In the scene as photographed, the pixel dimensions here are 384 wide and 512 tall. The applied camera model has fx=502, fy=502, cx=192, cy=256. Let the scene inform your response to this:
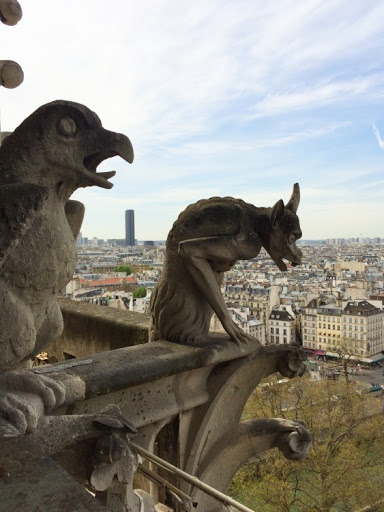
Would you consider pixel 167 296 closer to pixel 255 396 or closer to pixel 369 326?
pixel 255 396

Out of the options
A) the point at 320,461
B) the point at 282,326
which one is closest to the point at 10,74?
the point at 320,461

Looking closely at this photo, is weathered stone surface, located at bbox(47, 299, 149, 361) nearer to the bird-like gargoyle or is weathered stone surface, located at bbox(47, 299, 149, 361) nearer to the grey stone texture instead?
the grey stone texture

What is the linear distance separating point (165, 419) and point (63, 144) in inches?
52.8

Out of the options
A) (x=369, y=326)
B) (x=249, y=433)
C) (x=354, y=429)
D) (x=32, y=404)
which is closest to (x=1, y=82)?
(x=32, y=404)

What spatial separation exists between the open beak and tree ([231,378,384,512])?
12.3 m

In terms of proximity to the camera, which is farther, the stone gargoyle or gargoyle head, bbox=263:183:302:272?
gargoyle head, bbox=263:183:302:272

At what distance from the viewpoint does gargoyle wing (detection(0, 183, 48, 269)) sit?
143 cm

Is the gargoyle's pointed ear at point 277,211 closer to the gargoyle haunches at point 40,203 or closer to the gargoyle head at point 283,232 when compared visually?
the gargoyle head at point 283,232

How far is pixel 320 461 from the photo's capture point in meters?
13.5

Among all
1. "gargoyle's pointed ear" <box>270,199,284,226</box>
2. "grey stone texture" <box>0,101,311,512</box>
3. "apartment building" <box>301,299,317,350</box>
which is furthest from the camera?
"apartment building" <box>301,299,317,350</box>

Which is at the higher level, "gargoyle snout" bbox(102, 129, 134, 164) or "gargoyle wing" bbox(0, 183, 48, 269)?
"gargoyle snout" bbox(102, 129, 134, 164)

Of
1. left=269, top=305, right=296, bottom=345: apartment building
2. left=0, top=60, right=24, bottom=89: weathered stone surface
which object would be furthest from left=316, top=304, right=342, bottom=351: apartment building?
left=0, top=60, right=24, bottom=89: weathered stone surface

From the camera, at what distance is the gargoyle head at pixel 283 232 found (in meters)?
2.61

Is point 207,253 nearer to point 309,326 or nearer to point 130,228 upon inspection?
point 309,326
